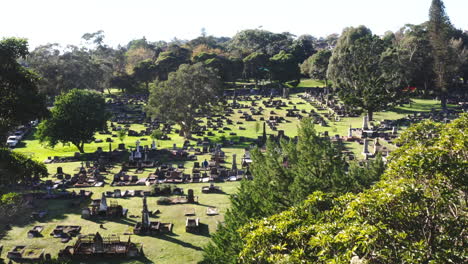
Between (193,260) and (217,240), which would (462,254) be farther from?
(193,260)

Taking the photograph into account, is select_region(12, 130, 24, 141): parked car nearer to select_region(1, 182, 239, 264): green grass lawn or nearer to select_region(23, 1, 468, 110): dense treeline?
select_region(23, 1, 468, 110): dense treeline

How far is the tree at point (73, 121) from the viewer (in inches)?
1594

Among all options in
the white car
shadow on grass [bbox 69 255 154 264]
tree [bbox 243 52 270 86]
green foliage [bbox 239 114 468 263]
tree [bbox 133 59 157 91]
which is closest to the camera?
green foliage [bbox 239 114 468 263]

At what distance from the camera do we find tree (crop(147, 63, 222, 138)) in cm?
4869

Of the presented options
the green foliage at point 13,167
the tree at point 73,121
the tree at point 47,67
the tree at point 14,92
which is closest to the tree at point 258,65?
the tree at point 47,67

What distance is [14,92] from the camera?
1365 cm

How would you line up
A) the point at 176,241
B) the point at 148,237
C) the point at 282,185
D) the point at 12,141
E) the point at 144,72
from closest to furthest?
the point at 282,185, the point at 176,241, the point at 148,237, the point at 12,141, the point at 144,72

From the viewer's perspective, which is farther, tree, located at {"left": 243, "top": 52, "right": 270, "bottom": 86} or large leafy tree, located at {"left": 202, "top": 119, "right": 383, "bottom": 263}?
tree, located at {"left": 243, "top": 52, "right": 270, "bottom": 86}

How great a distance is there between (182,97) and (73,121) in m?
13.4

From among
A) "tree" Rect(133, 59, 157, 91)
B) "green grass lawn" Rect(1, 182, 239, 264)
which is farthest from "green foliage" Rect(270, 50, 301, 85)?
"green grass lawn" Rect(1, 182, 239, 264)

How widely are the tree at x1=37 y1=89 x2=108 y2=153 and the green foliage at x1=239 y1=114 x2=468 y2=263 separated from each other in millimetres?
34610

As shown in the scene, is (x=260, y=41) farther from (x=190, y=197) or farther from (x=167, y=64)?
(x=190, y=197)

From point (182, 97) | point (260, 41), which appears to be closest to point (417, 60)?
point (182, 97)

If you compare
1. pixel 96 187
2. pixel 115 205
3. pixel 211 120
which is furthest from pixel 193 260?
pixel 211 120
